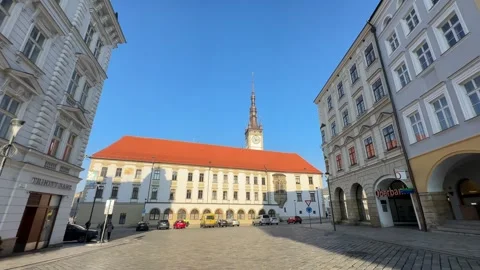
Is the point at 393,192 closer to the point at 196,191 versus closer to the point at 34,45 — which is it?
the point at 34,45

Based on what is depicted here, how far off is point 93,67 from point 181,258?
14.6m

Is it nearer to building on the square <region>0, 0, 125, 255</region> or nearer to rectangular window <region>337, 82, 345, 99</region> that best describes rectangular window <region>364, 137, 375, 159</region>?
rectangular window <region>337, 82, 345, 99</region>

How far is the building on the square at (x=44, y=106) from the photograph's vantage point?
9.84 m

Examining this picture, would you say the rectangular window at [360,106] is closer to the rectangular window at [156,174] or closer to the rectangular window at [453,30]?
the rectangular window at [453,30]

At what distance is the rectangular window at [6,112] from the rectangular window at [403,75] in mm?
22777

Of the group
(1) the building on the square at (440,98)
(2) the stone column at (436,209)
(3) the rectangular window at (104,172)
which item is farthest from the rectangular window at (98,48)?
(3) the rectangular window at (104,172)

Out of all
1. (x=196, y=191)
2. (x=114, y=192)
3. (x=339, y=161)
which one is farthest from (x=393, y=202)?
(x=114, y=192)

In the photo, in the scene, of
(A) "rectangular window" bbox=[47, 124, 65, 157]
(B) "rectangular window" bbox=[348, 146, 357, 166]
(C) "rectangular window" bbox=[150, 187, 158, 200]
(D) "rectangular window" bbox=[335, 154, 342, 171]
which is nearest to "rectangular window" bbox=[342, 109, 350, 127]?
(B) "rectangular window" bbox=[348, 146, 357, 166]

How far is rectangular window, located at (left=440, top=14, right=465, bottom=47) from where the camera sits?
12128 millimetres

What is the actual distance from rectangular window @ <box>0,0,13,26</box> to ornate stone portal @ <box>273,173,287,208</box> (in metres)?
51.3

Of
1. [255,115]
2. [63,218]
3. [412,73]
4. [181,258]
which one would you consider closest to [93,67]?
[63,218]

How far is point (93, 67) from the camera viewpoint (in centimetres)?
1630

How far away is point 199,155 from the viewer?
5400 centimetres

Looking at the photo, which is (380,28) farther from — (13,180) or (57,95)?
(13,180)
